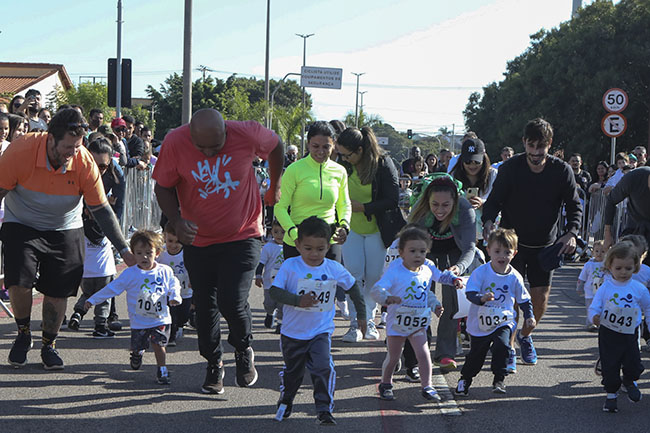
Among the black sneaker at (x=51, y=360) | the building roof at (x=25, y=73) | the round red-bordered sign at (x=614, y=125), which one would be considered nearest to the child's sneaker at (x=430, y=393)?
the black sneaker at (x=51, y=360)

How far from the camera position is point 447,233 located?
6953 mm

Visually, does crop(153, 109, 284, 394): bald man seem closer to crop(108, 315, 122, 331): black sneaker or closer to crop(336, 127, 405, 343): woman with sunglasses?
crop(336, 127, 405, 343): woman with sunglasses

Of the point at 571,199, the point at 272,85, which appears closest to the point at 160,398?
the point at 571,199

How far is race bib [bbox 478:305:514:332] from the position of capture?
6.02m

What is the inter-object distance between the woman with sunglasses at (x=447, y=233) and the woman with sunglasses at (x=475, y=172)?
0.86 m

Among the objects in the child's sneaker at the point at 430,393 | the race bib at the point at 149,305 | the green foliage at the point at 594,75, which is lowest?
the child's sneaker at the point at 430,393

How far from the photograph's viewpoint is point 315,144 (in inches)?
274

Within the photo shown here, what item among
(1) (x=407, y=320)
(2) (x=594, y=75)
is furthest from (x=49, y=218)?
(2) (x=594, y=75)

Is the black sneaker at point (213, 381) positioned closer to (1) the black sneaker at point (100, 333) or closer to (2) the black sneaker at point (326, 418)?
(2) the black sneaker at point (326, 418)

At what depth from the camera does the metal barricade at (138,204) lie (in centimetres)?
1436

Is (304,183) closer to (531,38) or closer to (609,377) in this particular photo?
(609,377)

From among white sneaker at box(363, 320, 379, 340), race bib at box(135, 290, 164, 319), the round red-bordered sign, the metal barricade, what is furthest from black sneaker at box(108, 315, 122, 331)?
the round red-bordered sign

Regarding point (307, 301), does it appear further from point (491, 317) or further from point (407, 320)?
→ point (491, 317)

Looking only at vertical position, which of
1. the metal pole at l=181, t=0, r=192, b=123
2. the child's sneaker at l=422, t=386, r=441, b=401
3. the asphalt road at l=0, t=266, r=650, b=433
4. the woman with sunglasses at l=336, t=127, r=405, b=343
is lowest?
the asphalt road at l=0, t=266, r=650, b=433
